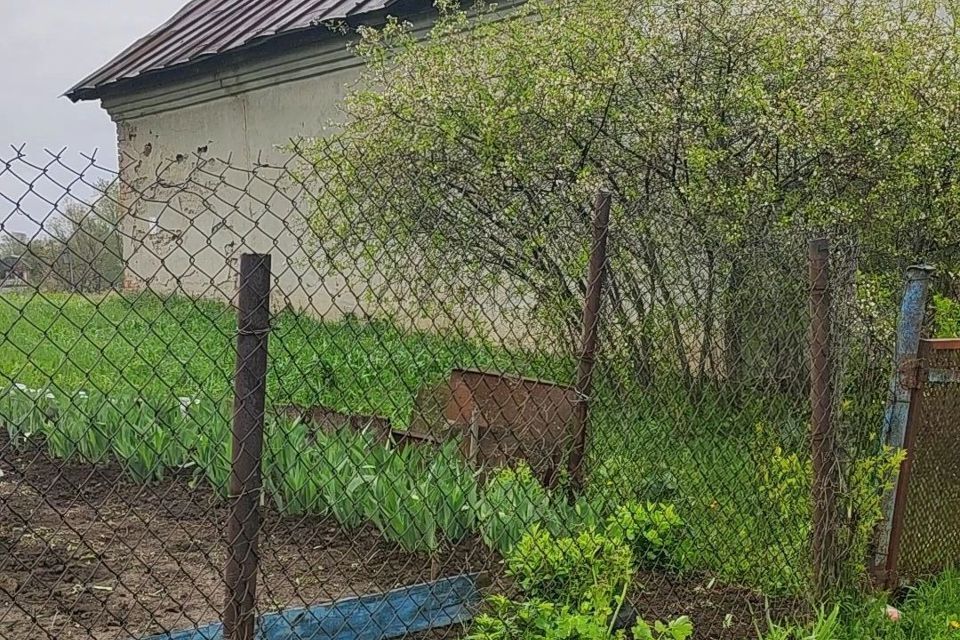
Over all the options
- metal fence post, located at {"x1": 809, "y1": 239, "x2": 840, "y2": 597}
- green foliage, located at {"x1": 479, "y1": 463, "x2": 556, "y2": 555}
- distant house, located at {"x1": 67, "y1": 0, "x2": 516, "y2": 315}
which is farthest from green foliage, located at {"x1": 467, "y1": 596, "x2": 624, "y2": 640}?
distant house, located at {"x1": 67, "y1": 0, "x2": 516, "y2": 315}

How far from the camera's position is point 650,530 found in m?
3.39

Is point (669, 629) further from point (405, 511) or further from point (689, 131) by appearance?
point (689, 131)

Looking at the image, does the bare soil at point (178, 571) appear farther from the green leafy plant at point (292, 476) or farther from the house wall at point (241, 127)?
the house wall at point (241, 127)

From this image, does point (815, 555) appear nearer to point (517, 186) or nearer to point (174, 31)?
point (517, 186)

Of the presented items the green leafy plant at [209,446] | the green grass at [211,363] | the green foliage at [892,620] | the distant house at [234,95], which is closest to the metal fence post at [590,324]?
the green foliage at [892,620]

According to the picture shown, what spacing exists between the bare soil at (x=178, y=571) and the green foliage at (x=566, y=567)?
228 mm

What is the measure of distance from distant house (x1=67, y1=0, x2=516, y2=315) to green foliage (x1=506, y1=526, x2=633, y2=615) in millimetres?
6577

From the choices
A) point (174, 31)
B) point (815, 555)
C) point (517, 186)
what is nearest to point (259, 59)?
point (174, 31)

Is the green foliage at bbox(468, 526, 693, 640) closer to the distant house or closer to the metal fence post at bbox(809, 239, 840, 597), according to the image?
the metal fence post at bbox(809, 239, 840, 597)

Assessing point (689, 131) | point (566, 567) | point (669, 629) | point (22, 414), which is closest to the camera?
point (669, 629)

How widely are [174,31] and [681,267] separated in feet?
41.8

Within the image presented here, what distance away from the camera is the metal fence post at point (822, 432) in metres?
3.15

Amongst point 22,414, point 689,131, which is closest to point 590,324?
point 689,131

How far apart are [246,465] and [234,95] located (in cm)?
1107
